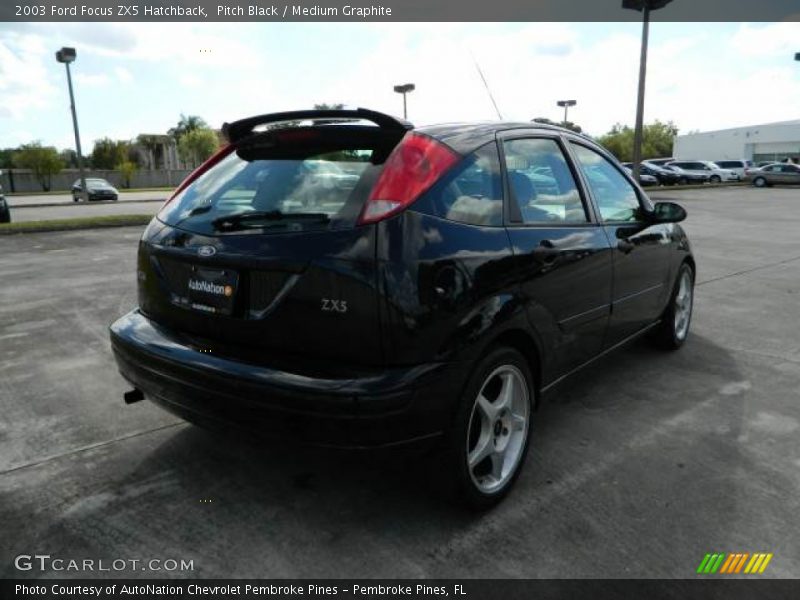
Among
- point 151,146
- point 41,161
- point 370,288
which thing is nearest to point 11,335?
point 370,288

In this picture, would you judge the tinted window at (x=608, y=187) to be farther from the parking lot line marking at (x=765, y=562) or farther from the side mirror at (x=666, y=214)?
the parking lot line marking at (x=765, y=562)

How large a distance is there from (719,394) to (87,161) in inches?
3618

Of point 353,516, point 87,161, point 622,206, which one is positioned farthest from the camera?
point 87,161

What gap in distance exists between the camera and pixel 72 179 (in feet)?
202

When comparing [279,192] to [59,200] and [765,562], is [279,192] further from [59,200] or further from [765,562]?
[59,200]

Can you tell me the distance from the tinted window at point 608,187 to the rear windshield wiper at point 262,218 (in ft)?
5.82

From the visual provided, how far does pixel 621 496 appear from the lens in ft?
8.90

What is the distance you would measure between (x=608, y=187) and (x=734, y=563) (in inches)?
86.5

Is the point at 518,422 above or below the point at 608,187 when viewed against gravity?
below

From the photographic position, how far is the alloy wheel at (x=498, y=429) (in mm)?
2582

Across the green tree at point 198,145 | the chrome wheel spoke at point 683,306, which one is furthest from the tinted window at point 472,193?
the green tree at point 198,145

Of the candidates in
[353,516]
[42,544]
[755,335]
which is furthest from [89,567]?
[755,335]

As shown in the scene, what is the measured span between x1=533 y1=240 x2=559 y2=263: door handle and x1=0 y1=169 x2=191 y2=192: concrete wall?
60745mm

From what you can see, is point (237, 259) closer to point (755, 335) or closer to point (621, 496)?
point (621, 496)
